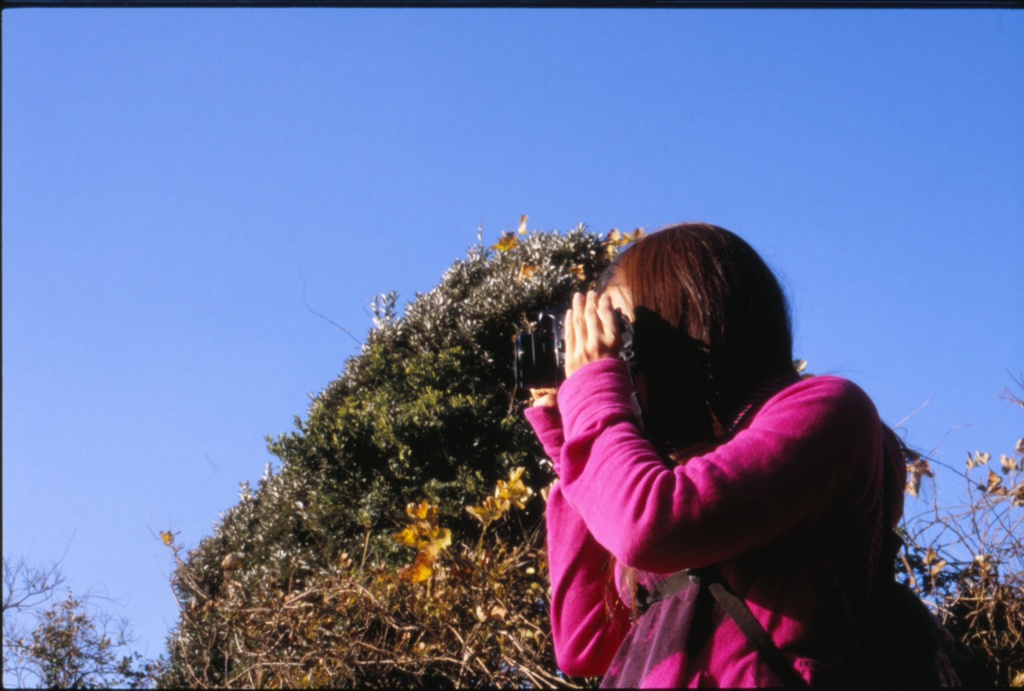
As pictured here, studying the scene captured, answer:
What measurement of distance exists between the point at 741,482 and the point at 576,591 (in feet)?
1.85

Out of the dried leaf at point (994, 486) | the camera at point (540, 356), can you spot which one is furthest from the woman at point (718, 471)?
the dried leaf at point (994, 486)

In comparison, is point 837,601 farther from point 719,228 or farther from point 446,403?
point 446,403

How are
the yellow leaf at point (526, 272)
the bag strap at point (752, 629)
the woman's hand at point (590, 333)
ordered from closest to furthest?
the bag strap at point (752, 629)
the woman's hand at point (590, 333)
the yellow leaf at point (526, 272)

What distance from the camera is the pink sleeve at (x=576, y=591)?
150 cm

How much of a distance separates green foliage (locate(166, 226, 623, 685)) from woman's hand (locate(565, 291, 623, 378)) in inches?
38.9

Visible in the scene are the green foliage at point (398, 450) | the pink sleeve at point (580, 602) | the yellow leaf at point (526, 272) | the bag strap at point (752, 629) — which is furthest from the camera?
the yellow leaf at point (526, 272)

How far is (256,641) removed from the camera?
1867 millimetres

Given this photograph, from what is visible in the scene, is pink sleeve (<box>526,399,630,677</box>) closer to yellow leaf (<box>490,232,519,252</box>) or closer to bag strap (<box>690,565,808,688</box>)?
bag strap (<box>690,565,808,688</box>)

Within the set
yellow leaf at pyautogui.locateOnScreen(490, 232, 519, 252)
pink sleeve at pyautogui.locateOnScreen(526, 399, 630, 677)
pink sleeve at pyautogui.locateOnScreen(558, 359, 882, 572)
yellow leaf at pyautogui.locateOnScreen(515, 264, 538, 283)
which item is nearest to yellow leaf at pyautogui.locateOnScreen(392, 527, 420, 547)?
pink sleeve at pyautogui.locateOnScreen(526, 399, 630, 677)

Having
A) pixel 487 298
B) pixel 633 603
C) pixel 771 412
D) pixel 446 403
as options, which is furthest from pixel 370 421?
pixel 771 412

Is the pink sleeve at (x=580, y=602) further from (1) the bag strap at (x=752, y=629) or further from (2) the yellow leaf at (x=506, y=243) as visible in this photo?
(2) the yellow leaf at (x=506, y=243)

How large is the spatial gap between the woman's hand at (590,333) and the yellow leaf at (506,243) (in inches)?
71.9

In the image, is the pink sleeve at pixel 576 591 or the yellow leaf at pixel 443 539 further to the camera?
the yellow leaf at pixel 443 539

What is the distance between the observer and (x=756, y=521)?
1.08m
